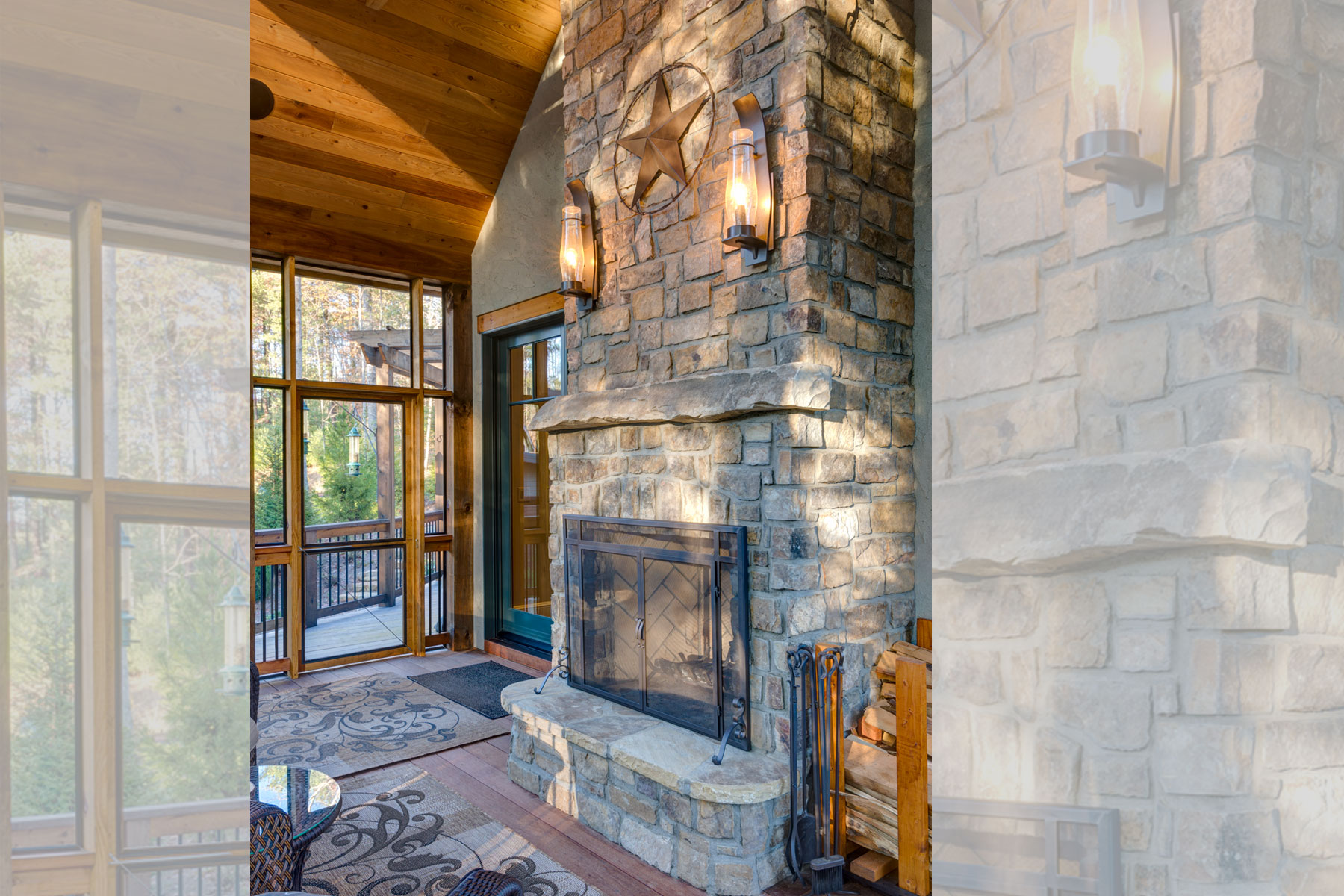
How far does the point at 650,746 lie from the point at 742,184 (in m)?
1.92

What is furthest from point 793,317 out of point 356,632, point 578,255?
point 356,632

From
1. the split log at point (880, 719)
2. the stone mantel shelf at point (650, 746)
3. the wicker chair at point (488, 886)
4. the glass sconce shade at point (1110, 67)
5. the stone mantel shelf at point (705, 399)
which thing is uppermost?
the glass sconce shade at point (1110, 67)

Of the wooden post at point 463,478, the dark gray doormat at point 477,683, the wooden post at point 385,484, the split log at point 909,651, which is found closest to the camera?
the split log at point 909,651

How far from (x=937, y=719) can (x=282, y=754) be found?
11.7 feet

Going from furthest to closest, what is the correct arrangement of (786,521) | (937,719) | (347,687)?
(347,687) < (786,521) < (937,719)

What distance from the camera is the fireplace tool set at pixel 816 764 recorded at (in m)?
2.26

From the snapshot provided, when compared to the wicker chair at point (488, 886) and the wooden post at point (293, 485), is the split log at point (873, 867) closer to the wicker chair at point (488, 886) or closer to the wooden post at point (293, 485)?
the wicker chair at point (488, 886)

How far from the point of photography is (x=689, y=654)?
2.71 m

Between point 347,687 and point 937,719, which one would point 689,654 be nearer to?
point 937,719

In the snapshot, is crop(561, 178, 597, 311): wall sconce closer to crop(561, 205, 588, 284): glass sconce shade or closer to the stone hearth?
crop(561, 205, 588, 284): glass sconce shade

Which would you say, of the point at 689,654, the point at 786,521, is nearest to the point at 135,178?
the point at 786,521

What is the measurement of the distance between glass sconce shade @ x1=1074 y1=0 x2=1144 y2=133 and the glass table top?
83.9 inches

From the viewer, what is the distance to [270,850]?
4.74 ft

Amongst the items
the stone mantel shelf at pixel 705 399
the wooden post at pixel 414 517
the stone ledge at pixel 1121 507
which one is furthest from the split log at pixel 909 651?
the wooden post at pixel 414 517
